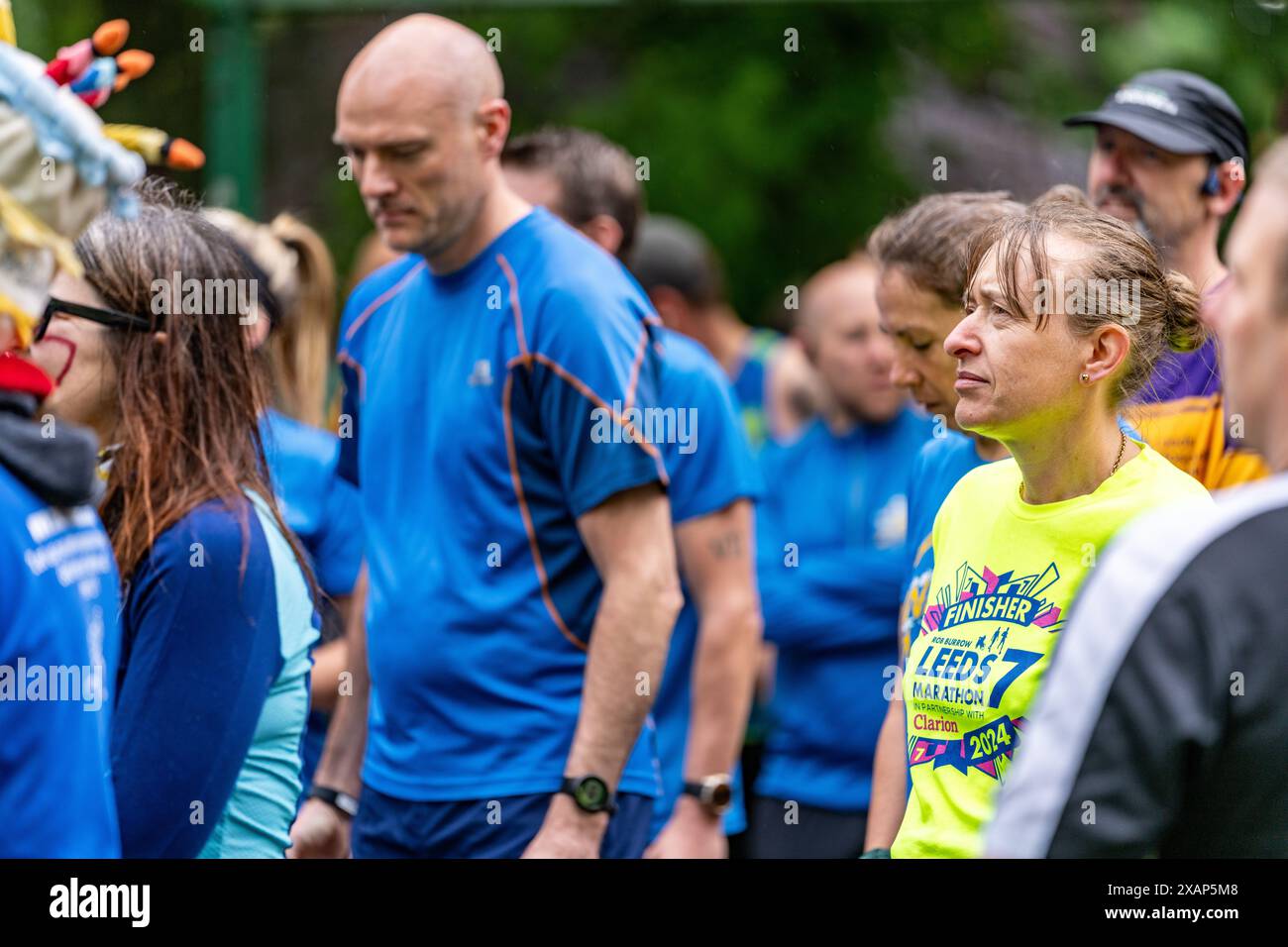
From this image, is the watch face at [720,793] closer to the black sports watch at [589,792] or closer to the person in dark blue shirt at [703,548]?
the person in dark blue shirt at [703,548]

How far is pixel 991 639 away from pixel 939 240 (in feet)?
2.97

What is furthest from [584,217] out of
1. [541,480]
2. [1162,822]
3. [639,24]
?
[639,24]

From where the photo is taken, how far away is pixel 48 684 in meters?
1.71

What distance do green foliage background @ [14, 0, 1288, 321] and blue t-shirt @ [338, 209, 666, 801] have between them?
164 inches

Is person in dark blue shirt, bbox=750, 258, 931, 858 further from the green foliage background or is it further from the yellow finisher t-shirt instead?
the green foliage background

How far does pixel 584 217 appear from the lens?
168 inches

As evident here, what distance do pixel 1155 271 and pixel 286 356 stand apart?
2574mm

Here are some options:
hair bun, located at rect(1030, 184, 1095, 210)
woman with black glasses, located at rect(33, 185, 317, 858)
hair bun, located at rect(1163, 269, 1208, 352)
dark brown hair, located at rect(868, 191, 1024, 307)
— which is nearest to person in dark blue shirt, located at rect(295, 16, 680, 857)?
woman with black glasses, located at rect(33, 185, 317, 858)

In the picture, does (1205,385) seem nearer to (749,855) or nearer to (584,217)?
(584,217)

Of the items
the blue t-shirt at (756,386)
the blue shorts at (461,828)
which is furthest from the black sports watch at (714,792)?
the blue t-shirt at (756,386)

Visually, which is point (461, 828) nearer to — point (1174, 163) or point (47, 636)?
point (47, 636)

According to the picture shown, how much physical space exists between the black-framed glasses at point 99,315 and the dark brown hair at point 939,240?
1.28 meters
